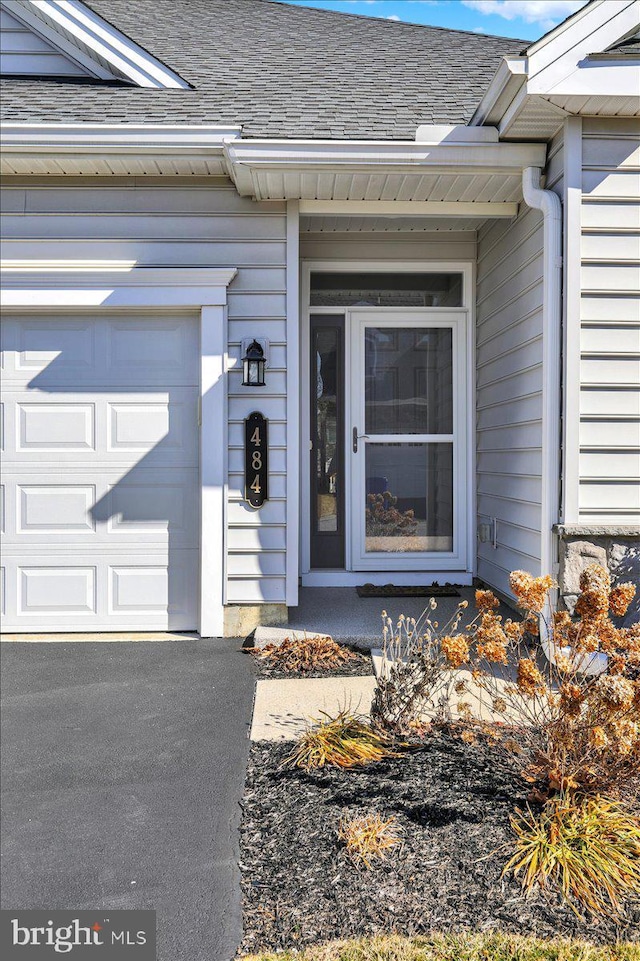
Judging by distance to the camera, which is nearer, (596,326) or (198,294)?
(596,326)

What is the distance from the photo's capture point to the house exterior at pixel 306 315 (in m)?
3.71

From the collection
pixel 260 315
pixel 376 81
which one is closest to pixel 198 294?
pixel 260 315

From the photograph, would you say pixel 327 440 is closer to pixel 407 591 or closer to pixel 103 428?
pixel 407 591

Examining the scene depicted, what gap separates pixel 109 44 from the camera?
5.00m

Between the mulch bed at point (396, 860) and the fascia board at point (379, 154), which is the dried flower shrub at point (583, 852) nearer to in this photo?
the mulch bed at point (396, 860)

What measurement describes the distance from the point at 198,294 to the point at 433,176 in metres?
1.65

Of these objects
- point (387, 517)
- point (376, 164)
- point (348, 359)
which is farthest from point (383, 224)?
point (387, 517)

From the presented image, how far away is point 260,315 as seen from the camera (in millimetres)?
4520

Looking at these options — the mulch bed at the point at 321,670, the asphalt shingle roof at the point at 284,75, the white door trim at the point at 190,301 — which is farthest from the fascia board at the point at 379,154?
the mulch bed at the point at 321,670

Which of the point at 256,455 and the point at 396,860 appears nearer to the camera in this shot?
the point at 396,860

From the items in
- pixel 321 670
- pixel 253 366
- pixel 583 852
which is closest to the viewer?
pixel 583 852

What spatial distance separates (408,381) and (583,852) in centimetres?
405

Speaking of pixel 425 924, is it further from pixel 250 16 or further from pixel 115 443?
pixel 250 16

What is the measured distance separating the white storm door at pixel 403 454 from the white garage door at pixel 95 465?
1526mm
